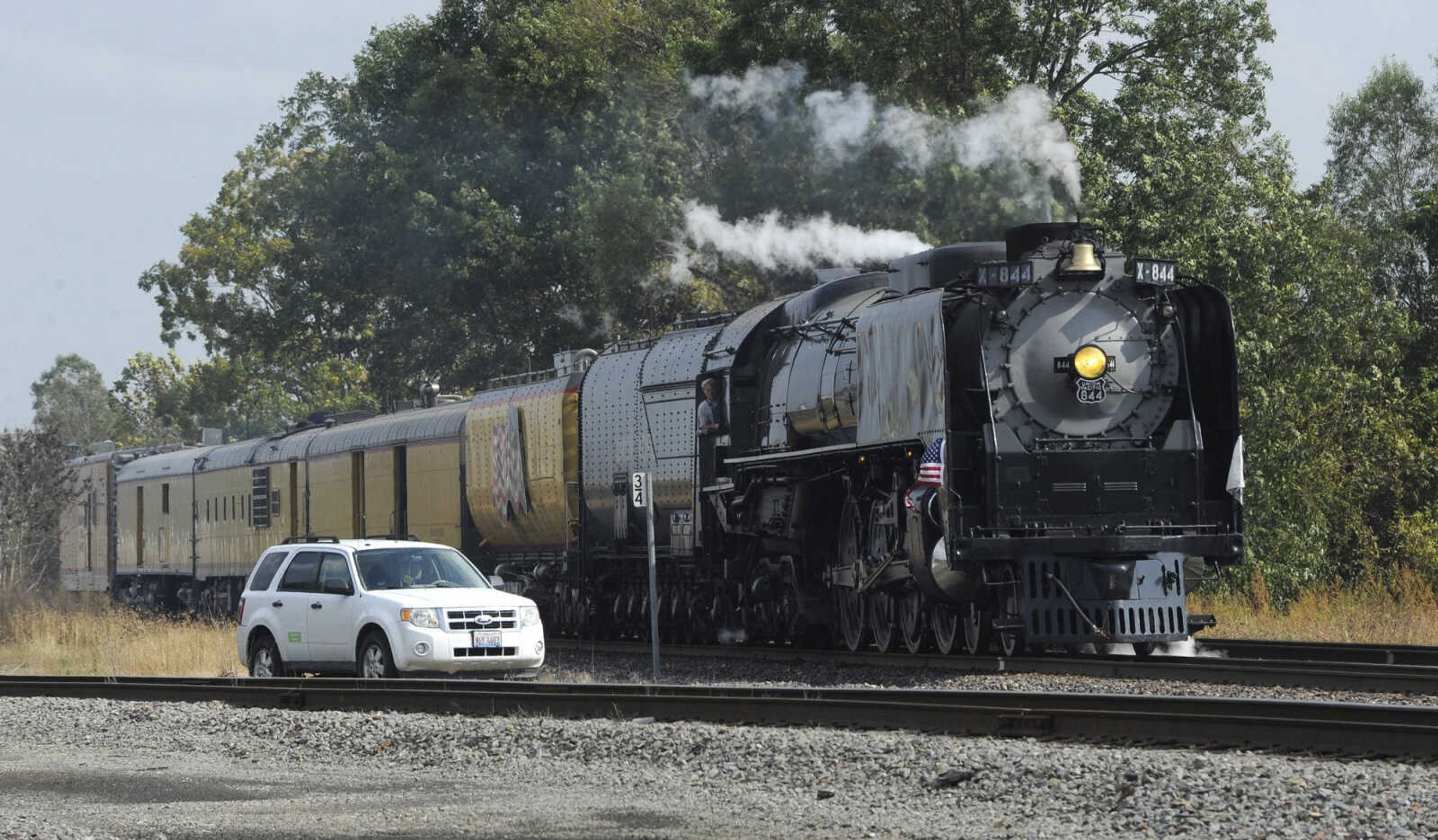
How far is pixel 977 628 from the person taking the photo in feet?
55.7

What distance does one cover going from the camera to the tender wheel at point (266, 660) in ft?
58.6

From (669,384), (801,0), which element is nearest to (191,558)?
(801,0)

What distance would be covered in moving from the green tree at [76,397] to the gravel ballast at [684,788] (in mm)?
115526

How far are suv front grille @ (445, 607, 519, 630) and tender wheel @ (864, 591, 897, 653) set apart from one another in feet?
12.1

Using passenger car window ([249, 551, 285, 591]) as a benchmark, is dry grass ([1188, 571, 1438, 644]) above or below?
below

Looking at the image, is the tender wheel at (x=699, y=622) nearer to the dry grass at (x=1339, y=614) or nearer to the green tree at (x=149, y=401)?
the dry grass at (x=1339, y=614)

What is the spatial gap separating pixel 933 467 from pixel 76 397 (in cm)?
13196

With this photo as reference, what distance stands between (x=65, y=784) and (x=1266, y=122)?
26831mm

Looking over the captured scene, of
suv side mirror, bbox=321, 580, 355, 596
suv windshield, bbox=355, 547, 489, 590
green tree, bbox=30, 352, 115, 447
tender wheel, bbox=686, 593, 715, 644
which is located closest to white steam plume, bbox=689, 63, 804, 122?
tender wheel, bbox=686, 593, 715, 644

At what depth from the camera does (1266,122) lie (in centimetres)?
3288

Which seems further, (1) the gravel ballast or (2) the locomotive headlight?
(2) the locomotive headlight

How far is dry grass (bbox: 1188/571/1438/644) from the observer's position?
1980 cm

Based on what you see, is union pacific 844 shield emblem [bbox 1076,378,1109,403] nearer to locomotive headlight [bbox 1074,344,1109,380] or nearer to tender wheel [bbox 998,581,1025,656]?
locomotive headlight [bbox 1074,344,1109,380]

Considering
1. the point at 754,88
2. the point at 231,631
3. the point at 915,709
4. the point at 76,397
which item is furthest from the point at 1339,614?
the point at 76,397
